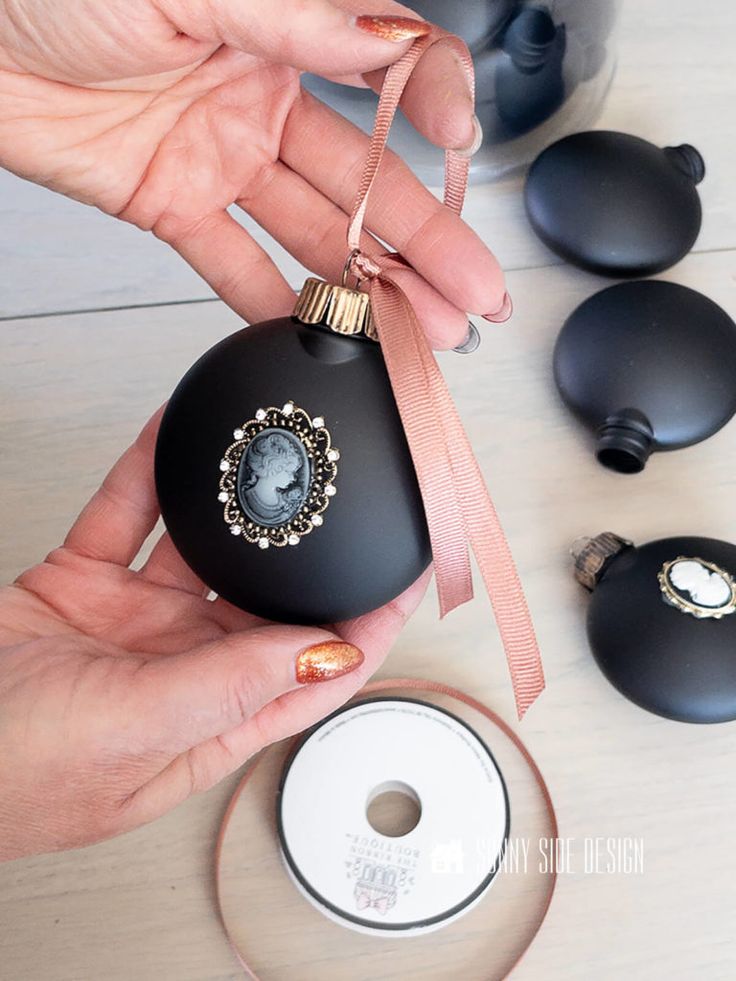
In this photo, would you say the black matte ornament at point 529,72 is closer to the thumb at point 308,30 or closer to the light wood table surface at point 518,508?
the light wood table surface at point 518,508

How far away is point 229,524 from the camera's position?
0.50 m

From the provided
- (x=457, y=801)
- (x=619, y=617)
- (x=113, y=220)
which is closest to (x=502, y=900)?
(x=457, y=801)

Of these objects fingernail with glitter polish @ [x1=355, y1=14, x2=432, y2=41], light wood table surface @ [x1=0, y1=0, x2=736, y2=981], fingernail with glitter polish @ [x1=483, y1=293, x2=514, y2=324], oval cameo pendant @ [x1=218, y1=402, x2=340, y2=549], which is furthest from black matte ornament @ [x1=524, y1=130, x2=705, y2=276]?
oval cameo pendant @ [x1=218, y1=402, x2=340, y2=549]

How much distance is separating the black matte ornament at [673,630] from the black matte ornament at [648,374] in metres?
0.08

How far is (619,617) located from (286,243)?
1.09 feet

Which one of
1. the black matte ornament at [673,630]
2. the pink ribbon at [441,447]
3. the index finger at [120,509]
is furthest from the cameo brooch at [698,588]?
the index finger at [120,509]

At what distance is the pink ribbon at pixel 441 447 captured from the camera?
495 millimetres

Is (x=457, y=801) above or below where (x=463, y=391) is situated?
below

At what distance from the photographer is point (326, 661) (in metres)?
0.52

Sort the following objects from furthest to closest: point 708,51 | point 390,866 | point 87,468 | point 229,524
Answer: point 708,51 < point 87,468 < point 390,866 < point 229,524

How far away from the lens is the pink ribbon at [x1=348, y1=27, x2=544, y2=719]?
495 mm

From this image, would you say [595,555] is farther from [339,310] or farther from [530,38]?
[530,38]

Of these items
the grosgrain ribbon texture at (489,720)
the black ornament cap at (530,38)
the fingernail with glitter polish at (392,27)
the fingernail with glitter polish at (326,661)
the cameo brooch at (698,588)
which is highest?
the fingernail with glitter polish at (392,27)

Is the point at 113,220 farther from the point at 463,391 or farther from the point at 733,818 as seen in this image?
the point at 733,818
